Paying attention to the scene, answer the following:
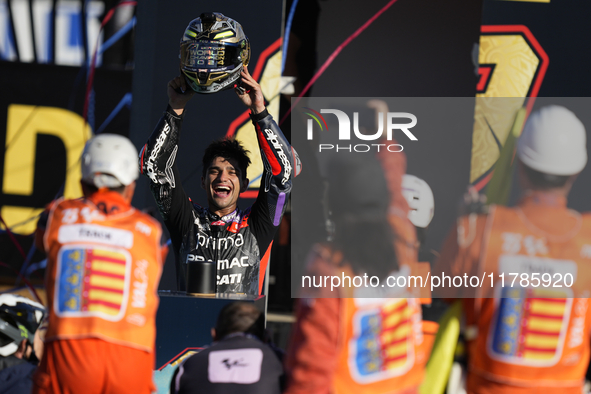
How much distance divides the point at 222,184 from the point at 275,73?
1.62m

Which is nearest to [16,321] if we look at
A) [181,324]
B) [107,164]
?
[181,324]

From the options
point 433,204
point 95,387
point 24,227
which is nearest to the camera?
point 95,387

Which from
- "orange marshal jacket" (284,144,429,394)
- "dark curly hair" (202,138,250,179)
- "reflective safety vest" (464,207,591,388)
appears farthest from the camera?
"dark curly hair" (202,138,250,179)

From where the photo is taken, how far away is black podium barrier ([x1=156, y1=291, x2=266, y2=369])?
2.65 metres

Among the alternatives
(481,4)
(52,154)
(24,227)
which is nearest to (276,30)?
(481,4)

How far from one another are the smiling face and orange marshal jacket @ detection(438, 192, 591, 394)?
155cm

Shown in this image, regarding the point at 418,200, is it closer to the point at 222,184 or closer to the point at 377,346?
the point at 222,184

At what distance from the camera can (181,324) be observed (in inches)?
106

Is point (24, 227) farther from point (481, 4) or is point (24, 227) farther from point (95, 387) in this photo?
point (481, 4)

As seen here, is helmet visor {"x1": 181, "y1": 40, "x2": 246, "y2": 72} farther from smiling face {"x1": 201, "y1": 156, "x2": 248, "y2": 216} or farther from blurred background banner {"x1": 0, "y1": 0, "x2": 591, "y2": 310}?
blurred background banner {"x1": 0, "y1": 0, "x2": 591, "y2": 310}

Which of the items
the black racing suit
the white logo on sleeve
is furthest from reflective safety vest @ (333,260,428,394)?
the black racing suit

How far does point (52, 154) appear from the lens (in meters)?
4.70

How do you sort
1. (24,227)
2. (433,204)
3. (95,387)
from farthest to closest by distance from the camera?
(24,227)
(433,204)
(95,387)

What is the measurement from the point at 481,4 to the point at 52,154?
11.8 feet
